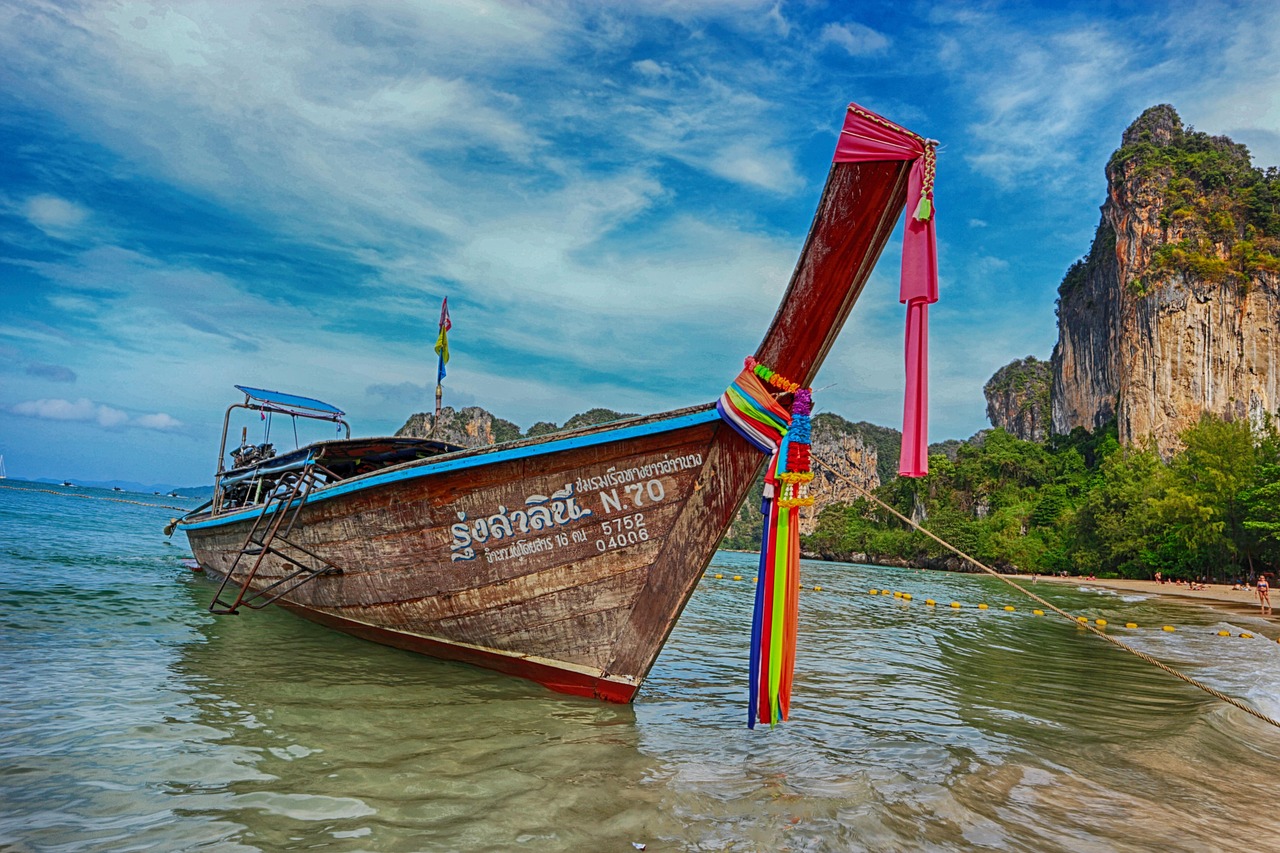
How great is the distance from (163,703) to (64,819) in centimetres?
205

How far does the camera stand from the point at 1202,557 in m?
37.0

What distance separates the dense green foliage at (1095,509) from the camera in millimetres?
35219

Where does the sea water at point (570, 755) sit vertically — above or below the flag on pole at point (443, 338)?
below

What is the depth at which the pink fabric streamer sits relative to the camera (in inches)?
170

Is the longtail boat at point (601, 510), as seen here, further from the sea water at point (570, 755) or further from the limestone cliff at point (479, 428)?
the limestone cliff at point (479, 428)

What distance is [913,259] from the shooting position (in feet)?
14.3

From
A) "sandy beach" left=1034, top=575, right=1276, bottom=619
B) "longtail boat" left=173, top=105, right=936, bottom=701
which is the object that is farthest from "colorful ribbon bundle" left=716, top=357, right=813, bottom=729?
"sandy beach" left=1034, top=575, right=1276, bottom=619

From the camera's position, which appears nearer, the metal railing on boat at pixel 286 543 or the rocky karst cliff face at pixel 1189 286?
the metal railing on boat at pixel 286 543

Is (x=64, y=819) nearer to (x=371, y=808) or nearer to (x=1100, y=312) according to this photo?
(x=371, y=808)

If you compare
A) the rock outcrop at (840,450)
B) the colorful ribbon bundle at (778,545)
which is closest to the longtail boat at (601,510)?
the colorful ribbon bundle at (778,545)

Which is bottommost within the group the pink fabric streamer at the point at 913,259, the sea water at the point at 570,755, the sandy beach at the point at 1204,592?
the sandy beach at the point at 1204,592

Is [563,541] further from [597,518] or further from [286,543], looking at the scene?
[286,543]

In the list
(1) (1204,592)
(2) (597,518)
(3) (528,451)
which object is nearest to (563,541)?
(2) (597,518)

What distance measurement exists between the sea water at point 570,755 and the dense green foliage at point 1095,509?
1332 inches
